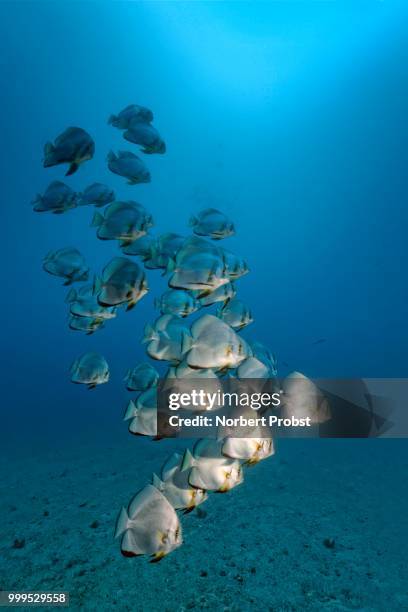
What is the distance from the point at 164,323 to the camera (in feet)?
11.5

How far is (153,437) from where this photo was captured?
10.2ft

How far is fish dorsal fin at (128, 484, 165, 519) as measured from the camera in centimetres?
246

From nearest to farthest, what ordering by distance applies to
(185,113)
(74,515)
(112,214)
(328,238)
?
1. (112,214)
2. (74,515)
3. (185,113)
4. (328,238)

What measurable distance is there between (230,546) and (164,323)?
423 cm

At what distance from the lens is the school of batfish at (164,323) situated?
8.28 ft

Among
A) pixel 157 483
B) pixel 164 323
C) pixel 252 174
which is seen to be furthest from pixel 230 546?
pixel 252 174

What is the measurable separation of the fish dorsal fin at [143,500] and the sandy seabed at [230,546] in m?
2.99

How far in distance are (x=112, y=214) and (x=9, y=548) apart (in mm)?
5741

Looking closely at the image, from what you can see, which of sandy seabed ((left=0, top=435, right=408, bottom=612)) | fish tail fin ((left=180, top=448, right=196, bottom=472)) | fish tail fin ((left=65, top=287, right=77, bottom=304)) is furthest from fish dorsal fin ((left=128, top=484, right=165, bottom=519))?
sandy seabed ((left=0, top=435, right=408, bottom=612))

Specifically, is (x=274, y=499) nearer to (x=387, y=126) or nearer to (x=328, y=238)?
(x=387, y=126)

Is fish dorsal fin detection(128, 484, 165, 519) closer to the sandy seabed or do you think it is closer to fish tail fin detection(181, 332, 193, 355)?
fish tail fin detection(181, 332, 193, 355)

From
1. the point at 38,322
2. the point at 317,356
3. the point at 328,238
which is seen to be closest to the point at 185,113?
the point at 328,238

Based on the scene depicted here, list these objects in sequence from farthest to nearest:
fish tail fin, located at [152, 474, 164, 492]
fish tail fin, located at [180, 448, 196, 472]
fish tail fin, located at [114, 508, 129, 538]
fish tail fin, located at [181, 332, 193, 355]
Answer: fish tail fin, located at [152, 474, 164, 492] < fish tail fin, located at [181, 332, 193, 355] < fish tail fin, located at [180, 448, 196, 472] < fish tail fin, located at [114, 508, 129, 538]

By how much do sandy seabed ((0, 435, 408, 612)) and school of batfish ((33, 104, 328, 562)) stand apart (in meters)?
2.79
